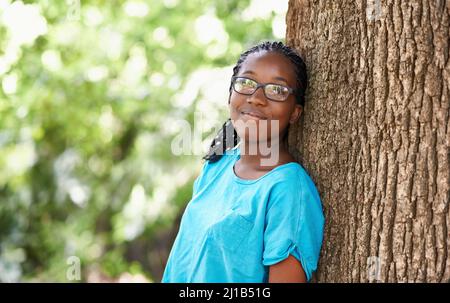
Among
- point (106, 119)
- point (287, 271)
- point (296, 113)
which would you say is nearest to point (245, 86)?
point (296, 113)

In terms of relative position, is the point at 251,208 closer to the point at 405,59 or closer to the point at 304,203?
the point at 304,203

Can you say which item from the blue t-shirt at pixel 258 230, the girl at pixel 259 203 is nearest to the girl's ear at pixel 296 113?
the girl at pixel 259 203

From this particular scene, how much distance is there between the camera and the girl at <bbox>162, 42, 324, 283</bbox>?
7.34ft

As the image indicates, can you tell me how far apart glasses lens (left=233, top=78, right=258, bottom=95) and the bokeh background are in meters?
2.88

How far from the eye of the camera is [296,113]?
2521 millimetres

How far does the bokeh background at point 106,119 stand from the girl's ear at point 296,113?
2.80 metres

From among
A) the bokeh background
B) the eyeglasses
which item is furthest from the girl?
the bokeh background

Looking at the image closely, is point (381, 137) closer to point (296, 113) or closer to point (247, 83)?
point (296, 113)

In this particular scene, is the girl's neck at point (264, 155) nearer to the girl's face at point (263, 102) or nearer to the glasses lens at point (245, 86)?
the girl's face at point (263, 102)

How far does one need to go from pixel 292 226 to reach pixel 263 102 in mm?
497

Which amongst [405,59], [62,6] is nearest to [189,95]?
[62,6]

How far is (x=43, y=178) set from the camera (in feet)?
23.2

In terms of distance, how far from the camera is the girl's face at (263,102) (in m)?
2.40

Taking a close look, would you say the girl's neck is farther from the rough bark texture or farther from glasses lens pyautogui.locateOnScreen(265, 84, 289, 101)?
glasses lens pyautogui.locateOnScreen(265, 84, 289, 101)
